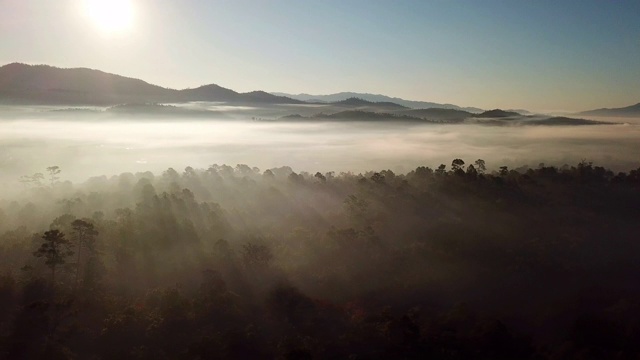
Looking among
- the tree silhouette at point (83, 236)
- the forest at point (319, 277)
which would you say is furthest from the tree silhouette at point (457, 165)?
the tree silhouette at point (83, 236)

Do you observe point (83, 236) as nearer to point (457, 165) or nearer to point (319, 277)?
point (319, 277)

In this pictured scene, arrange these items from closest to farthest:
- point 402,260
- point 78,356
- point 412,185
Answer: point 78,356, point 402,260, point 412,185

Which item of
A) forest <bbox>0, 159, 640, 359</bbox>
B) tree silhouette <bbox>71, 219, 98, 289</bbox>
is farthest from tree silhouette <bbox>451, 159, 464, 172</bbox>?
tree silhouette <bbox>71, 219, 98, 289</bbox>

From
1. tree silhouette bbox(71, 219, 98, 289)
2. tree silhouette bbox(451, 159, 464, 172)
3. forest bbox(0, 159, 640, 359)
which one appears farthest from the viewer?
tree silhouette bbox(451, 159, 464, 172)

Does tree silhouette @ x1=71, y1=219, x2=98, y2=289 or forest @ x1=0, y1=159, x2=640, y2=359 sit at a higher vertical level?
tree silhouette @ x1=71, y1=219, x2=98, y2=289

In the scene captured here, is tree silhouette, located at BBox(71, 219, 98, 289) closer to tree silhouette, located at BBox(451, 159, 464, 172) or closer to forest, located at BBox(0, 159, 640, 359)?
forest, located at BBox(0, 159, 640, 359)

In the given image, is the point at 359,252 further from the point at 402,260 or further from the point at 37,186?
the point at 37,186

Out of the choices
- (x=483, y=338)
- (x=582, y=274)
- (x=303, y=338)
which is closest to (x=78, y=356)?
(x=303, y=338)

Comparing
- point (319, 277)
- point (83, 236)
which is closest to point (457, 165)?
point (319, 277)
